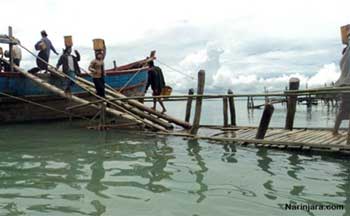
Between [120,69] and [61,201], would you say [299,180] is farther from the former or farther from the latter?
[120,69]

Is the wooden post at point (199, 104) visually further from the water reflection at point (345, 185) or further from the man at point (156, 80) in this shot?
the man at point (156, 80)

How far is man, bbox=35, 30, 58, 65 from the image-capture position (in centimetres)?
1552

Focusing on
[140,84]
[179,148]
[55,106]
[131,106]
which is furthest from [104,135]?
[140,84]

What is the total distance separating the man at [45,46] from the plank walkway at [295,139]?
21.8 feet

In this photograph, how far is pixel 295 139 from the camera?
976 cm

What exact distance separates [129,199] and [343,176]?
3.66m

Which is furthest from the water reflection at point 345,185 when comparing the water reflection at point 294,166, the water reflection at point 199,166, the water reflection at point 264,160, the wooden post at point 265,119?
the wooden post at point 265,119

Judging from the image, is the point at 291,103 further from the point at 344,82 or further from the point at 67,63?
the point at 67,63

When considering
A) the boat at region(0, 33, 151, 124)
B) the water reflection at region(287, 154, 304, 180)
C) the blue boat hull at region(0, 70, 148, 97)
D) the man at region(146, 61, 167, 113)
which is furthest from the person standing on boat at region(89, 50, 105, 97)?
the water reflection at region(287, 154, 304, 180)

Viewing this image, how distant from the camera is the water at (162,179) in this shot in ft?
17.5

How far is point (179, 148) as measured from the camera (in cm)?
1003

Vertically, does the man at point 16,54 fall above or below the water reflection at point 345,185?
above

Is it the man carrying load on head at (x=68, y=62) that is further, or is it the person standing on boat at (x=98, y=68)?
the man carrying load on head at (x=68, y=62)

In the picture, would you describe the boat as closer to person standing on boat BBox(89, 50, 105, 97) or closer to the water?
person standing on boat BBox(89, 50, 105, 97)
